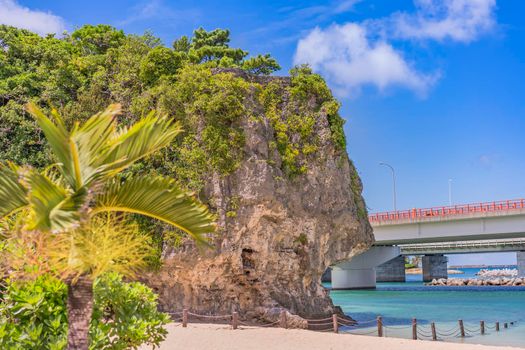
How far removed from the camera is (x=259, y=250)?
82.4 ft

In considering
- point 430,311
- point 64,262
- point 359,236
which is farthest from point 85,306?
point 430,311

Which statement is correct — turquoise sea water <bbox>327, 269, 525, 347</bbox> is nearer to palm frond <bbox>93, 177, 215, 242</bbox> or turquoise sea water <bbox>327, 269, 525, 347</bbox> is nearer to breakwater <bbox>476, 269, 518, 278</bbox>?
palm frond <bbox>93, 177, 215, 242</bbox>

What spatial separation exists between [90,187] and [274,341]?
12.2 m

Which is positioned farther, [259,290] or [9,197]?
[259,290]

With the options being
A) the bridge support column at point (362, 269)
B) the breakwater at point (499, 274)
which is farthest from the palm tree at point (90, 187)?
the breakwater at point (499, 274)

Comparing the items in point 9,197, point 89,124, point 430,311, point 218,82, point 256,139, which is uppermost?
point 218,82

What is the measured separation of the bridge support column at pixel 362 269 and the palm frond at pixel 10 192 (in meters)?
60.5

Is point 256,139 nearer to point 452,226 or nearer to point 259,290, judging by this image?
point 259,290

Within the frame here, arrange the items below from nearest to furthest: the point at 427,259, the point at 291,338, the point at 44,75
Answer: the point at 291,338
the point at 44,75
the point at 427,259

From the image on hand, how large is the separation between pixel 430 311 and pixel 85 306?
33354 mm

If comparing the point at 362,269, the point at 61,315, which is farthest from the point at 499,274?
the point at 61,315

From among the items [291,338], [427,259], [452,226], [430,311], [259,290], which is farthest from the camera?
[427,259]

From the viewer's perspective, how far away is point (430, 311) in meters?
38.0

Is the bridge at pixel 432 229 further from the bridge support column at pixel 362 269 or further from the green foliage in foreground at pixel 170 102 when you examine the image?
the green foliage in foreground at pixel 170 102
